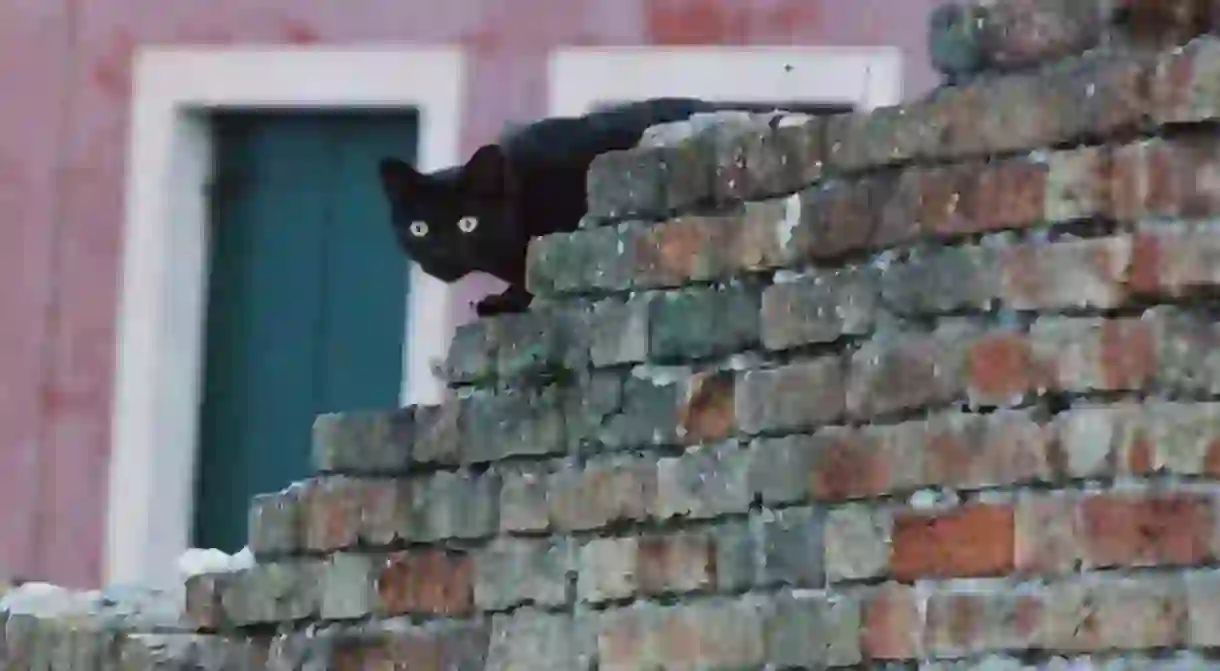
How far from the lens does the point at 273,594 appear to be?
332cm

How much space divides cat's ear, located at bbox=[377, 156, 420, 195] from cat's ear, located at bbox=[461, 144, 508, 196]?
0.46ft

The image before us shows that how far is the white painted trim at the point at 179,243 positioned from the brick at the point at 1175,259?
3.88m

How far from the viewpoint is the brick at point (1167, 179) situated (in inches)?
97.5

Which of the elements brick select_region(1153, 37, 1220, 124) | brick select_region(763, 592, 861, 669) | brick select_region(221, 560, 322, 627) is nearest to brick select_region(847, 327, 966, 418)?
brick select_region(763, 592, 861, 669)

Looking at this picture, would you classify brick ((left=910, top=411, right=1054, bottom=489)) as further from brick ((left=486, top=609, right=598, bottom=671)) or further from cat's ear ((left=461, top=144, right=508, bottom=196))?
cat's ear ((left=461, top=144, right=508, bottom=196))

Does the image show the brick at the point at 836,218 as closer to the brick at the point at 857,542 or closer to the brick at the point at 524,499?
the brick at the point at 857,542

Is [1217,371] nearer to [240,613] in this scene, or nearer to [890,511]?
[890,511]

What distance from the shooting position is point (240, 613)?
3.36 metres

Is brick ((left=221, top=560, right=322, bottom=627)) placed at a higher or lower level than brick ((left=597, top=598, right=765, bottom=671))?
higher

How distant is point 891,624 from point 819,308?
Result: 1.28ft

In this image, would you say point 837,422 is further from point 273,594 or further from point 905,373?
point 273,594

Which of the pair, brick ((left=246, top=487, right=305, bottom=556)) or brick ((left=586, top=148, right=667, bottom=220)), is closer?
brick ((left=586, top=148, right=667, bottom=220))

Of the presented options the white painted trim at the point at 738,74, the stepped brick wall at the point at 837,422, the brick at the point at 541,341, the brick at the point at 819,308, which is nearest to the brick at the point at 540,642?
Result: the stepped brick wall at the point at 837,422

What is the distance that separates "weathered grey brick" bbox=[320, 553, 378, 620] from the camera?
3211mm
